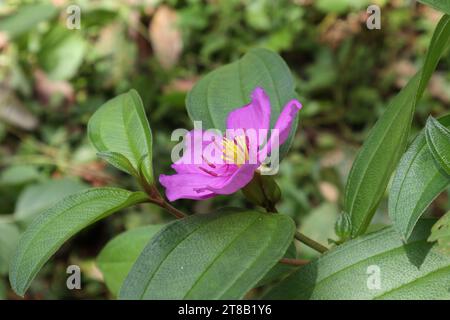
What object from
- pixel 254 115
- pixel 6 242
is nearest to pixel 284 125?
pixel 254 115

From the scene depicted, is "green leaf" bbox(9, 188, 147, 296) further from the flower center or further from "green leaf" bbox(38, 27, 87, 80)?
"green leaf" bbox(38, 27, 87, 80)

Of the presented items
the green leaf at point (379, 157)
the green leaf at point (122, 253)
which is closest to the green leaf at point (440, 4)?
the green leaf at point (379, 157)

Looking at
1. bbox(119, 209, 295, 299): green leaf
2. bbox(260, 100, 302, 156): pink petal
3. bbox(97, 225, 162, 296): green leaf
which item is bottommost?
bbox(97, 225, 162, 296): green leaf

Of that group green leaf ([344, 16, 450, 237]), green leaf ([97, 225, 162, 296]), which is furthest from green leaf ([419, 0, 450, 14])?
green leaf ([97, 225, 162, 296])

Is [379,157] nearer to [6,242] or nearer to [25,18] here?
[6,242]

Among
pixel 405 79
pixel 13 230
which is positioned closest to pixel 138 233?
pixel 13 230

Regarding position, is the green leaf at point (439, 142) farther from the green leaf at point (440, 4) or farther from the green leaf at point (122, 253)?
the green leaf at point (122, 253)

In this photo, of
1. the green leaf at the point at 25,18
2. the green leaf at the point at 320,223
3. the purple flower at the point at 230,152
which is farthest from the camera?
the green leaf at the point at 25,18
